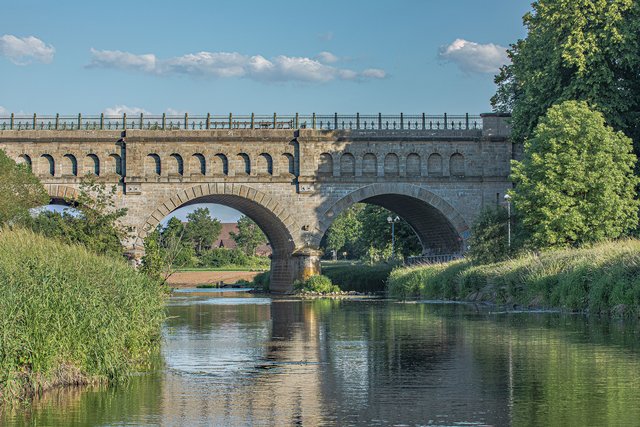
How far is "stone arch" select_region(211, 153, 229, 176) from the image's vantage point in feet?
212

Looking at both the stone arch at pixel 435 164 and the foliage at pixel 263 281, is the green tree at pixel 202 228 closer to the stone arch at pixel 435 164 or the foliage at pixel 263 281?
the foliage at pixel 263 281

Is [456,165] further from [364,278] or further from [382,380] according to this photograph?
[382,380]

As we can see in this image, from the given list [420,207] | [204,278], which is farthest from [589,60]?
[204,278]

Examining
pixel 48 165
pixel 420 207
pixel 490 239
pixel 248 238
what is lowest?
pixel 490 239

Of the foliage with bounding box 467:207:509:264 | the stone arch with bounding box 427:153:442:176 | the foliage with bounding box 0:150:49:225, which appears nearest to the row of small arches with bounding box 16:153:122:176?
the foliage with bounding box 0:150:49:225

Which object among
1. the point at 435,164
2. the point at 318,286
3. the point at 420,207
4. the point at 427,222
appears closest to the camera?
the point at 318,286

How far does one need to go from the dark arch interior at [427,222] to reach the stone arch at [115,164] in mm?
14648

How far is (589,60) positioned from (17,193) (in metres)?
26.0

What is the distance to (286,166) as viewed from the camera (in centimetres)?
6525

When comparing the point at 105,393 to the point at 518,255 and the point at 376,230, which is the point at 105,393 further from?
the point at 376,230

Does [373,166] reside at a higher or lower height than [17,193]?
higher

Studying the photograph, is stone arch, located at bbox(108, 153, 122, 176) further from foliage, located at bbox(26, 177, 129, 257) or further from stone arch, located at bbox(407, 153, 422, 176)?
foliage, located at bbox(26, 177, 129, 257)

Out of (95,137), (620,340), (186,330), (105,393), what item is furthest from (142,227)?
(105,393)

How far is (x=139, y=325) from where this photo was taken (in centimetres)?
1973
